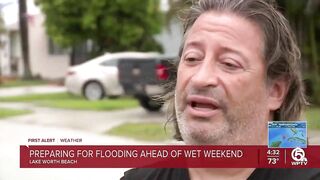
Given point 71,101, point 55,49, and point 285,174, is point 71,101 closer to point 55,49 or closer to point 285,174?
point 55,49

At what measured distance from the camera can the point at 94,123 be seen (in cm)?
146

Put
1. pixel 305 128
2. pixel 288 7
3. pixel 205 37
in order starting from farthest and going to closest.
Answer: pixel 288 7 < pixel 305 128 < pixel 205 37

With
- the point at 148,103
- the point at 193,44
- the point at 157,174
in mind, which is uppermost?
the point at 193,44

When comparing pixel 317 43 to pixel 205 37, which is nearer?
pixel 205 37


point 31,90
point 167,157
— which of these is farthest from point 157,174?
point 31,90

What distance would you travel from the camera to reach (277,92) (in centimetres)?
98

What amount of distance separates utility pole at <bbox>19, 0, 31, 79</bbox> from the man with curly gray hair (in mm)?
471

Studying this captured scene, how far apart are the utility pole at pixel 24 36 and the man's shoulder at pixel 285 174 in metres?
0.67

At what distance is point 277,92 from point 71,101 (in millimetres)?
657

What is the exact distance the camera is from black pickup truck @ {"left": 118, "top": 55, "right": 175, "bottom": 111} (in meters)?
1.24

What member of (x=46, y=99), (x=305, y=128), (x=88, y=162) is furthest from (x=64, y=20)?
(x=305, y=128)

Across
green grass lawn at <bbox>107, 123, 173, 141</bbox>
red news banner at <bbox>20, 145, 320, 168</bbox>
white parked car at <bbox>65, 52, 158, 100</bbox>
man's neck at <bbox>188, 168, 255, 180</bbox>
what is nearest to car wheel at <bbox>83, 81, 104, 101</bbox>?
white parked car at <bbox>65, 52, 158, 100</bbox>

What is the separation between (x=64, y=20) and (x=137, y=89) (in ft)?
0.85

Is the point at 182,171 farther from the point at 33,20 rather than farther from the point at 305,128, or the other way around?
the point at 33,20
